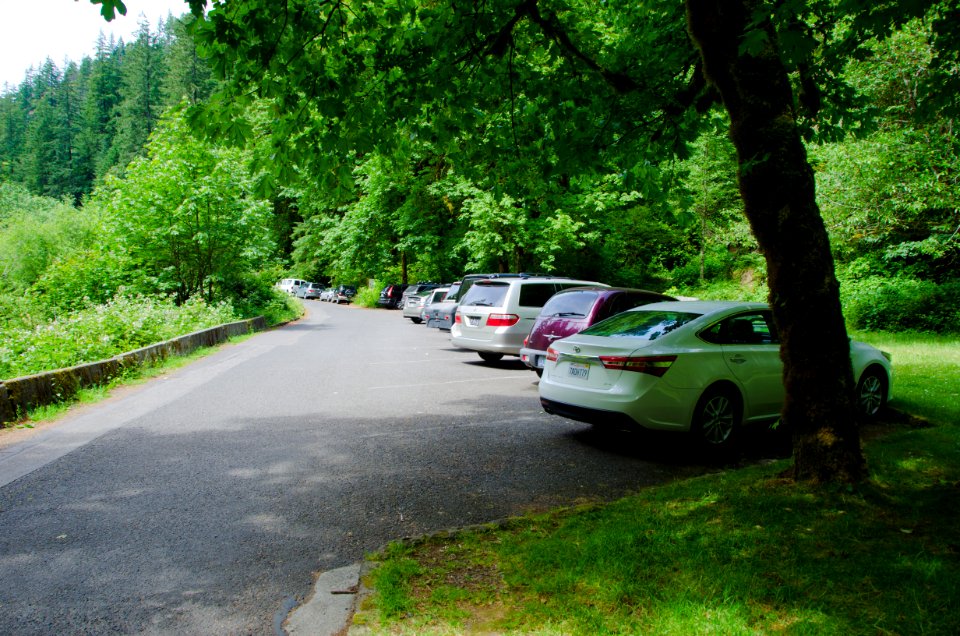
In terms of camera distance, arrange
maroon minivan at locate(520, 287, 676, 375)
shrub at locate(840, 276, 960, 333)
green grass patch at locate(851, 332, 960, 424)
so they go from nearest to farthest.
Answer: green grass patch at locate(851, 332, 960, 424) → maroon minivan at locate(520, 287, 676, 375) → shrub at locate(840, 276, 960, 333)

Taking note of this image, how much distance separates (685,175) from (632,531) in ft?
18.7

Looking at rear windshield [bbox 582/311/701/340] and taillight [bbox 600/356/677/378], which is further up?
rear windshield [bbox 582/311/701/340]

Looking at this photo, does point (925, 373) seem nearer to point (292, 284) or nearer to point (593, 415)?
point (593, 415)

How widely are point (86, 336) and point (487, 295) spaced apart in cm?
799

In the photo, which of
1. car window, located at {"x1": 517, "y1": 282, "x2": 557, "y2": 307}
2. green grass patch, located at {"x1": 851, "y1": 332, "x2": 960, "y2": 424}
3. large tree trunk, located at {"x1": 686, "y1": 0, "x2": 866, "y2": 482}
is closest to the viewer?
large tree trunk, located at {"x1": 686, "y1": 0, "x2": 866, "y2": 482}

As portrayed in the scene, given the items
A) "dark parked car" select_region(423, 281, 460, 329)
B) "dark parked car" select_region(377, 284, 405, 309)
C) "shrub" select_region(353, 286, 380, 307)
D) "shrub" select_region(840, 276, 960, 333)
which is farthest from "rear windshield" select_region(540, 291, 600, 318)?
"shrub" select_region(353, 286, 380, 307)

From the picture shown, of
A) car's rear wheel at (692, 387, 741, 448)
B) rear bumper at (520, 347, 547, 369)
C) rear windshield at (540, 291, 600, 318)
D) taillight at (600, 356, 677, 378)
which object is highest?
rear windshield at (540, 291, 600, 318)

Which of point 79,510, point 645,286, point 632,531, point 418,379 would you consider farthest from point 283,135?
point 645,286

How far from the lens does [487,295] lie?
1380 centimetres

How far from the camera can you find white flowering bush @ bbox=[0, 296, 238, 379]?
34.1 ft

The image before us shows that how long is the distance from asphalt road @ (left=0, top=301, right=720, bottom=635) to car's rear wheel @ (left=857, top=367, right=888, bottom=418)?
2903mm

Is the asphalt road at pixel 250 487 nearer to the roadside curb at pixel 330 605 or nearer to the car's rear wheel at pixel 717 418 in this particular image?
the roadside curb at pixel 330 605

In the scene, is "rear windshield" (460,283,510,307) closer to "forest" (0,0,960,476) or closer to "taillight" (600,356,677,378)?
"forest" (0,0,960,476)

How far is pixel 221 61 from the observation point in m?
5.70
